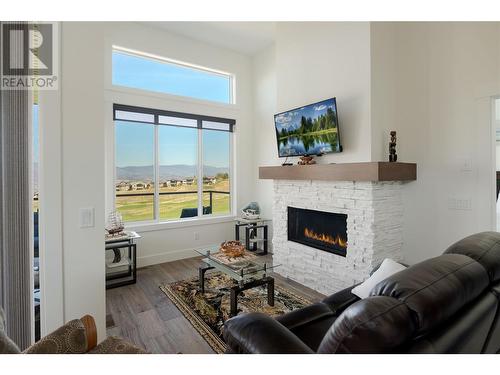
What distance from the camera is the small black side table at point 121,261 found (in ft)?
11.1

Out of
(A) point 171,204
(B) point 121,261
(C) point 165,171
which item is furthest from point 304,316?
(C) point 165,171

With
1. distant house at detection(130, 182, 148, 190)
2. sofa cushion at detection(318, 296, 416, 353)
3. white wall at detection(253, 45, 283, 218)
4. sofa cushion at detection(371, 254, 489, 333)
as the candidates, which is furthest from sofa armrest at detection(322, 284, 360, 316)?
distant house at detection(130, 182, 148, 190)

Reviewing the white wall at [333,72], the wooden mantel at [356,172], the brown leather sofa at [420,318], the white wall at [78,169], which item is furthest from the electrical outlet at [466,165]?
the white wall at [78,169]

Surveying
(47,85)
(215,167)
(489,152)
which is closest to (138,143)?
(215,167)

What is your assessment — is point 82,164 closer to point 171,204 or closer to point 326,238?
point 326,238

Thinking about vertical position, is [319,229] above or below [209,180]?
below

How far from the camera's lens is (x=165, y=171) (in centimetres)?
443

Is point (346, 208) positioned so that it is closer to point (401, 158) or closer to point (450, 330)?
point (401, 158)

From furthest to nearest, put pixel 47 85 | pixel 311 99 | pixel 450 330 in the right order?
pixel 311 99 < pixel 47 85 < pixel 450 330

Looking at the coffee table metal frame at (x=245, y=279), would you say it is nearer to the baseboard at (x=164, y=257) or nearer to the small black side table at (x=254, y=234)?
the baseboard at (x=164, y=257)

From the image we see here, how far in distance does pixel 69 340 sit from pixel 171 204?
132 inches

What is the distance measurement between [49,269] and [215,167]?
135 inches

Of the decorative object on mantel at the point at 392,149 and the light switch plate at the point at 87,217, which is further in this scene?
the decorative object on mantel at the point at 392,149

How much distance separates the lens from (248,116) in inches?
202
